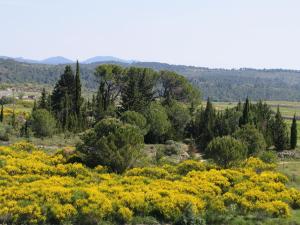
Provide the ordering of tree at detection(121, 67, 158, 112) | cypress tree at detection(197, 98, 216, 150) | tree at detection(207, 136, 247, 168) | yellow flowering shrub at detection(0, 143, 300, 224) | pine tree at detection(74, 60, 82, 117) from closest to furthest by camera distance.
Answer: yellow flowering shrub at detection(0, 143, 300, 224)
tree at detection(207, 136, 247, 168)
cypress tree at detection(197, 98, 216, 150)
pine tree at detection(74, 60, 82, 117)
tree at detection(121, 67, 158, 112)

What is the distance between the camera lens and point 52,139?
52062 mm

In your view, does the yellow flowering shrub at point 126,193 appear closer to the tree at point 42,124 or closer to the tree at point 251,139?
the tree at point 251,139

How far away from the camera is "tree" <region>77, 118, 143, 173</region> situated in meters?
29.3

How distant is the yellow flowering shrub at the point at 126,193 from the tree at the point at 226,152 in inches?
83.4

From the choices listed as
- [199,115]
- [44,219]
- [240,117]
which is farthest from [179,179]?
[199,115]

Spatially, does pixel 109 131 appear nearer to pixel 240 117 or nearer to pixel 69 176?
pixel 69 176

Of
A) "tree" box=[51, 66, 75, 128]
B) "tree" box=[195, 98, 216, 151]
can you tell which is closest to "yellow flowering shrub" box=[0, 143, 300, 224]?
"tree" box=[195, 98, 216, 151]

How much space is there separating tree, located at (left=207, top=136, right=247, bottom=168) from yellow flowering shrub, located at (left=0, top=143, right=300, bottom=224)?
2.12 metres

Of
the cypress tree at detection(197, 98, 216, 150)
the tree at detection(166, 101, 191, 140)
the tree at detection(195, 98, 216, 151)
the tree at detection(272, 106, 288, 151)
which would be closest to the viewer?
the tree at detection(272, 106, 288, 151)

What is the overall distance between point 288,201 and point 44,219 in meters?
12.1

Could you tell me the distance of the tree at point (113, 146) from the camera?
2931 cm

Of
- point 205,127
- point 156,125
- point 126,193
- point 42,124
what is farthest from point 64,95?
point 126,193

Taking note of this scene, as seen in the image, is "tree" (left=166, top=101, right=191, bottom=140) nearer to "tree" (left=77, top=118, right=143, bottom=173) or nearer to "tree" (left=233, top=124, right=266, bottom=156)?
"tree" (left=233, top=124, right=266, bottom=156)

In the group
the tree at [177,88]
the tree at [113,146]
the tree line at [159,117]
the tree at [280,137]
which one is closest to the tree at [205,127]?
the tree line at [159,117]
